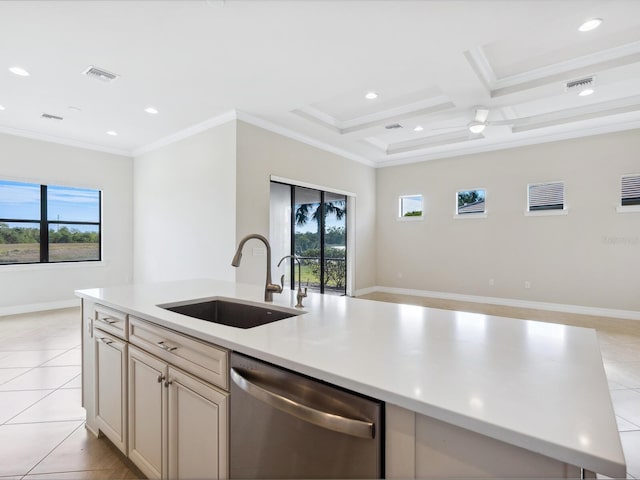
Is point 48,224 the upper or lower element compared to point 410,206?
lower

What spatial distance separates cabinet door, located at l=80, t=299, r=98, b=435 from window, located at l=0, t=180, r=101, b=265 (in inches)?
182

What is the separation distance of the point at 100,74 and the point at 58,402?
3.15 meters

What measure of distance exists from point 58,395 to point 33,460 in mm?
874

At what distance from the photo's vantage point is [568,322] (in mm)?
4781

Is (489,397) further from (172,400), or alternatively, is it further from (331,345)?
(172,400)

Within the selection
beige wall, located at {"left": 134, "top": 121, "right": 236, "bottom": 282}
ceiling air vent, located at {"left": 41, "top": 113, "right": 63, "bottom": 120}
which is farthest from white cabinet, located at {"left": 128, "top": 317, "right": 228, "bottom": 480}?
ceiling air vent, located at {"left": 41, "top": 113, "right": 63, "bottom": 120}

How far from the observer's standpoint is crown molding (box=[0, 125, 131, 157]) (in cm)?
510

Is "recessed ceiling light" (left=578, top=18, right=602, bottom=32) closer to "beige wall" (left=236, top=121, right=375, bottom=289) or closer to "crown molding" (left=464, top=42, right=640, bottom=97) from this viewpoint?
"crown molding" (left=464, top=42, right=640, bottom=97)

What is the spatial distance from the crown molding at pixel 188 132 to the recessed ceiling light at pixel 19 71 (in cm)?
196

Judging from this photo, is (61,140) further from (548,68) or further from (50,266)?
(548,68)

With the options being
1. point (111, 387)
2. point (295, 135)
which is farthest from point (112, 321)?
point (295, 135)

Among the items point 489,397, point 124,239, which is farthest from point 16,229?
point 489,397

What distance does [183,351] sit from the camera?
1.38m

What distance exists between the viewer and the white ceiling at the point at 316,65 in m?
2.53
